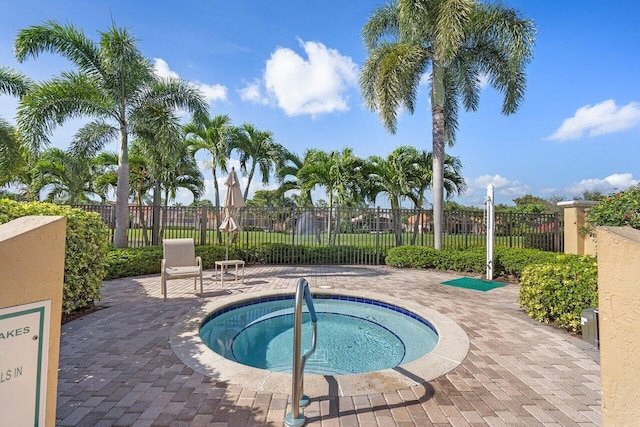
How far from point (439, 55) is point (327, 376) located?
10.5m

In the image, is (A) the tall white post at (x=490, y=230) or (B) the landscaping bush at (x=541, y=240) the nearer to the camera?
(A) the tall white post at (x=490, y=230)

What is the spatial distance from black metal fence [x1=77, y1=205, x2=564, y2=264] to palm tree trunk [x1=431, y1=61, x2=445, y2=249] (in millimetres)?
1571

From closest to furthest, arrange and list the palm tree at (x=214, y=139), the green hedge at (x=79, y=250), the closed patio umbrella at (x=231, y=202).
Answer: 1. the green hedge at (x=79, y=250)
2. the closed patio umbrella at (x=231, y=202)
3. the palm tree at (x=214, y=139)

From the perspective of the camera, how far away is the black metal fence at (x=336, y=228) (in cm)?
1169

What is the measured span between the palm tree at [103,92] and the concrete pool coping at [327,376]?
719 centimetres

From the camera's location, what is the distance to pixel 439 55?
33.4 ft

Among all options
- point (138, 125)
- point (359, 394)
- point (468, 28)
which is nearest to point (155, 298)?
point (359, 394)

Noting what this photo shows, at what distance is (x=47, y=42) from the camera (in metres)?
8.80

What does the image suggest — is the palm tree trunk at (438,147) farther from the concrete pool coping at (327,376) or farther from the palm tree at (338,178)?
the concrete pool coping at (327,376)

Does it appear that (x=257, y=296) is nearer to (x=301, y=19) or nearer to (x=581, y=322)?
(x=581, y=322)

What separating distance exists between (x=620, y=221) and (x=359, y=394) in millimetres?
5549

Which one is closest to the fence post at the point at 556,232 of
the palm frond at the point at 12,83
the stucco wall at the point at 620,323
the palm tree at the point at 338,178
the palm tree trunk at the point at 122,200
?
the palm tree at the point at 338,178

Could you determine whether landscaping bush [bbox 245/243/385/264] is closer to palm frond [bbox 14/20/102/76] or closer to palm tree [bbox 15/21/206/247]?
palm tree [bbox 15/21/206/247]

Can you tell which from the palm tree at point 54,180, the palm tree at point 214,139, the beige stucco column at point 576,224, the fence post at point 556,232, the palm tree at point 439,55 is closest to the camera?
the beige stucco column at point 576,224
